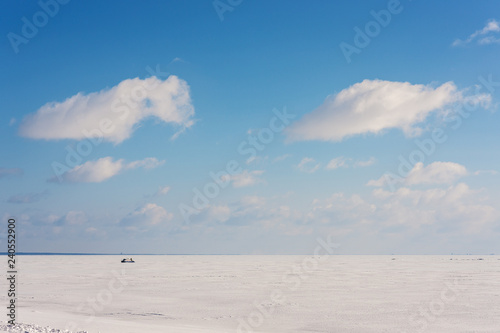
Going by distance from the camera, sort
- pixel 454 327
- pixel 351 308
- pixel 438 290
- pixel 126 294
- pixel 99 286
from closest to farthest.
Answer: pixel 454 327 → pixel 351 308 → pixel 126 294 → pixel 438 290 → pixel 99 286

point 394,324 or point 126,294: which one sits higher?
point 126,294

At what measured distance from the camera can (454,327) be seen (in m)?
22.8

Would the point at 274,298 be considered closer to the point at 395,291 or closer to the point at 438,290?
the point at 395,291

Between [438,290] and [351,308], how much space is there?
1460 cm

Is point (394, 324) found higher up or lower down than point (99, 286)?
lower down

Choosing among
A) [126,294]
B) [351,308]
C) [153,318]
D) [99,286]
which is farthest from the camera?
[99,286]

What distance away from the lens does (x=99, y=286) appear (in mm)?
42844

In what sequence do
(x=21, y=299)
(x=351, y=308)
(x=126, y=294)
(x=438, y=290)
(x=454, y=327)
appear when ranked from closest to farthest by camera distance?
(x=454, y=327) < (x=351, y=308) < (x=21, y=299) < (x=126, y=294) < (x=438, y=290)

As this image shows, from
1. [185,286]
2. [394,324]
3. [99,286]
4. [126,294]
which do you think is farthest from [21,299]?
[394,324]

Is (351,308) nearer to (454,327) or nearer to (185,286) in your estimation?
(454,327)

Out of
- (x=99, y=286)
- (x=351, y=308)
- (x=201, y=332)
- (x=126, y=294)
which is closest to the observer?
(x=201, y=332)

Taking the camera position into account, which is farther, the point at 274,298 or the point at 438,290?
the point at 438,290

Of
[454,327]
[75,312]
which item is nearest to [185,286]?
[75,312]

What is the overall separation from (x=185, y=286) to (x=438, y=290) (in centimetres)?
2253
